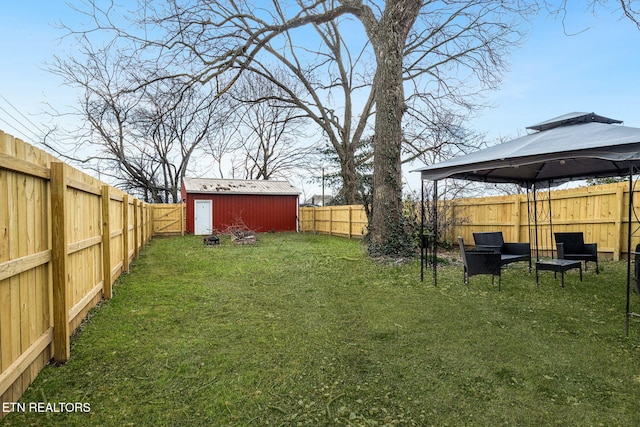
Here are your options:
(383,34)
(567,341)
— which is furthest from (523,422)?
(383,34)

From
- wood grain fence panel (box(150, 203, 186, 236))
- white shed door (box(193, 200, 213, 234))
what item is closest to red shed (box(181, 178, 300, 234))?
white shed door (box(193, 200, 213, 234))

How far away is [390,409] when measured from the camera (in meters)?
2.05

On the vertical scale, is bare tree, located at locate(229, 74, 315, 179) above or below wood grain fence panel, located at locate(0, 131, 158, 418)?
above

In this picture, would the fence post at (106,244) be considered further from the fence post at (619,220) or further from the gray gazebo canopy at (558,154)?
the fence post at (619,220)

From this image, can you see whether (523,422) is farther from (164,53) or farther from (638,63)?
(164,53)

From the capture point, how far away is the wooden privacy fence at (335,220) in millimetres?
13748

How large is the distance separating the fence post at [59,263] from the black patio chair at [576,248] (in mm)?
6751

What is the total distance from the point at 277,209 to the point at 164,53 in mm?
10895

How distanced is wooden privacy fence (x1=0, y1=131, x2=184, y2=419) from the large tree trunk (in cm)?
570

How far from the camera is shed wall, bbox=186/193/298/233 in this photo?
17.5 m

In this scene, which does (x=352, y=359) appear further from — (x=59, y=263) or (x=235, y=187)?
(x=235, y=187)

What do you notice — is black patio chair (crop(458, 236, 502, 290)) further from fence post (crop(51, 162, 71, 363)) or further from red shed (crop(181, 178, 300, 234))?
red shed (crop(181, 178, 300, 234))

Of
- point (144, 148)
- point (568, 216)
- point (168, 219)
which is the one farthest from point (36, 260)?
point (144, 148)

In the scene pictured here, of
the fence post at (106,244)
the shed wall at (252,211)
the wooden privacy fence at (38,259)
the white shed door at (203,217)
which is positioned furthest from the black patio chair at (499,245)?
the white shed door at (203,217)
